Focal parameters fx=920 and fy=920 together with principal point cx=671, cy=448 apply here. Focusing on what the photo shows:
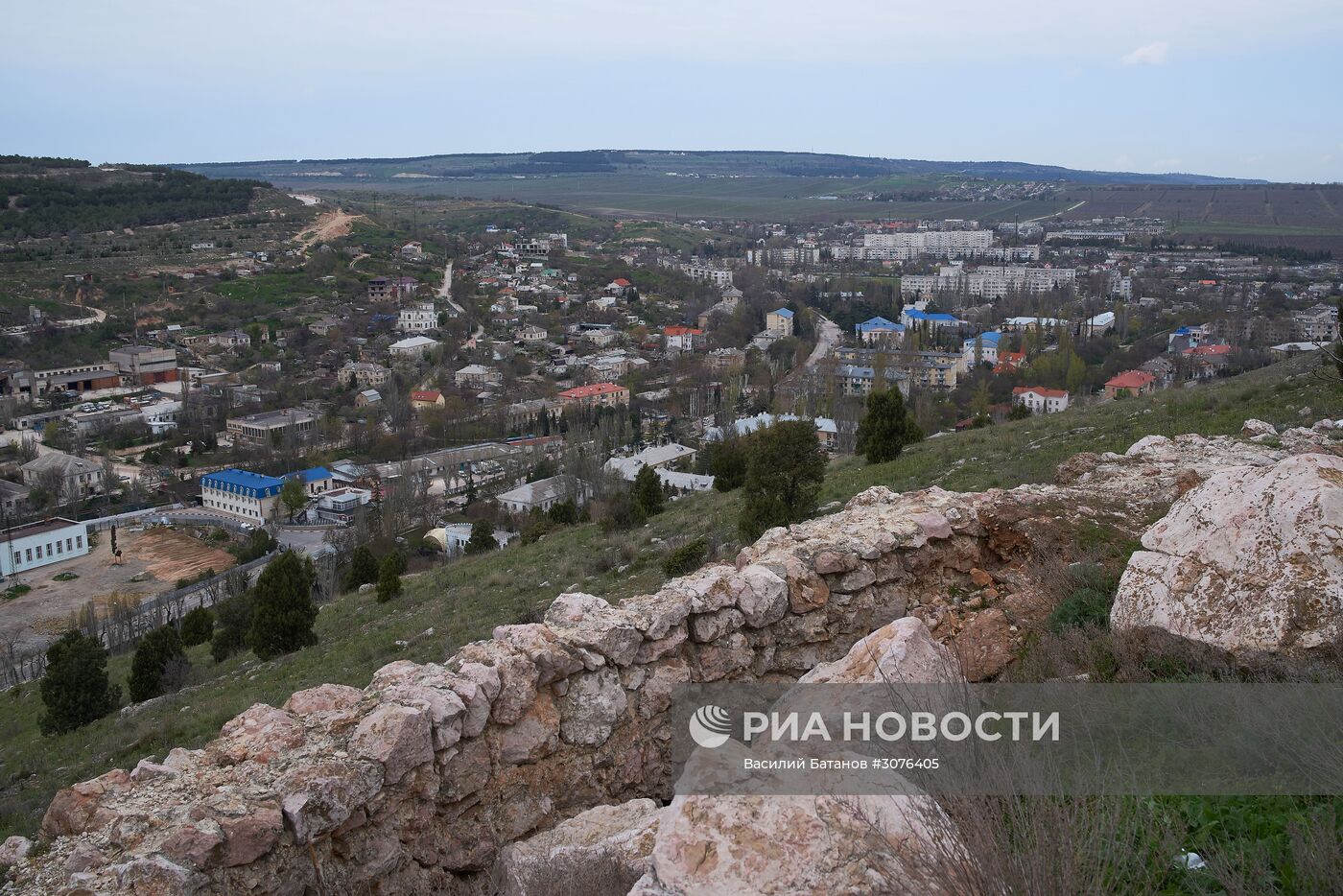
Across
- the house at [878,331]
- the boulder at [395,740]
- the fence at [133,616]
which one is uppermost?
the boulder at [395,740]

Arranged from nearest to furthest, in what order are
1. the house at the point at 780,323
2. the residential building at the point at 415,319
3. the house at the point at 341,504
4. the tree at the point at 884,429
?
1. the tree at the point at 884,429
2. the house at the point at 341,504
3. the residential building at the point at 415,319
4. the house at the point at 780,323

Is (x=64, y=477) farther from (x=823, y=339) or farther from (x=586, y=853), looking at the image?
(x=823, y=339)

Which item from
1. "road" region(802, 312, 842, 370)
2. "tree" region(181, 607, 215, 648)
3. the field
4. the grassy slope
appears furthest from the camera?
the field

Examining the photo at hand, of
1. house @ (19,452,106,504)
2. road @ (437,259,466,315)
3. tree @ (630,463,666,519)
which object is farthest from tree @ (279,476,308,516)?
road @ (437,259,466,315)

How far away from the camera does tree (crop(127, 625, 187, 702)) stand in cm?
1207

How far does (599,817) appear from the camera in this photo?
4836mm

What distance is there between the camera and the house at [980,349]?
45.0 meters

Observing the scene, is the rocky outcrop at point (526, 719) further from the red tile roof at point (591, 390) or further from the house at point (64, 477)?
the red tile roof at point (591, 390)

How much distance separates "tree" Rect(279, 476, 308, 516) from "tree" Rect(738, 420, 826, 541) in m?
22.4

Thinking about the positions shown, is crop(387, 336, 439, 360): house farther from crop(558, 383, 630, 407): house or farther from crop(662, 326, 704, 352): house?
crop(662, 326, 704, 352): house

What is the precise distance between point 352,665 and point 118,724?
2801 mm

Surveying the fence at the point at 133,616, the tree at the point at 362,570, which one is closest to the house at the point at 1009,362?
the tree at the point at 362,570

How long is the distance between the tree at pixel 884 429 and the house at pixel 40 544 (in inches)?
934

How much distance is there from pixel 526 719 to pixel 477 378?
42.7 metres
